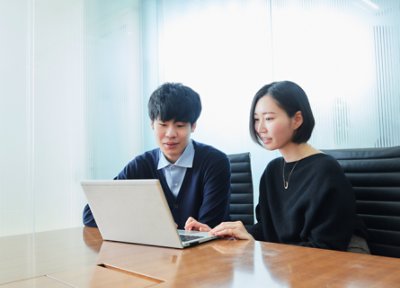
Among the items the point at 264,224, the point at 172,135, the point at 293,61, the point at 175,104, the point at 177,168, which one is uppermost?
the point at 293,61

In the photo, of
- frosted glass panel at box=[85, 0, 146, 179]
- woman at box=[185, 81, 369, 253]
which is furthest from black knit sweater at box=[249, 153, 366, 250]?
frosted glass panel at box=[85, 0, 146, 179]

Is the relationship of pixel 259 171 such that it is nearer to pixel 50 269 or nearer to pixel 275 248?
pixel 275 248

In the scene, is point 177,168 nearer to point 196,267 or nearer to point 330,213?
point 330,213

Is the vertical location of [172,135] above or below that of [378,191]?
above

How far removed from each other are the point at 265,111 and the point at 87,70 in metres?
2.03

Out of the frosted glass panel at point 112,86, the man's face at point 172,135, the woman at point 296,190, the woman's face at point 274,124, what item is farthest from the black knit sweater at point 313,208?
the frosted glass panel at point 112,86

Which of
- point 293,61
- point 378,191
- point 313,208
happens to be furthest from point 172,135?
point 293,61

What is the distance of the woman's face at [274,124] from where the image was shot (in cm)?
129

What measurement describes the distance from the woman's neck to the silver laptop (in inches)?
17.6

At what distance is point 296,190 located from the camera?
1249 millimetres

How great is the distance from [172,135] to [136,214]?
0.60 meters

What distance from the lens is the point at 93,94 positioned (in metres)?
2.94

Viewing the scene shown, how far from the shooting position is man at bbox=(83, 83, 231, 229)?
4.98ft

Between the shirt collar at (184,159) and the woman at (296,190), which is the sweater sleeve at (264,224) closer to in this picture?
the woman at (296,190)
